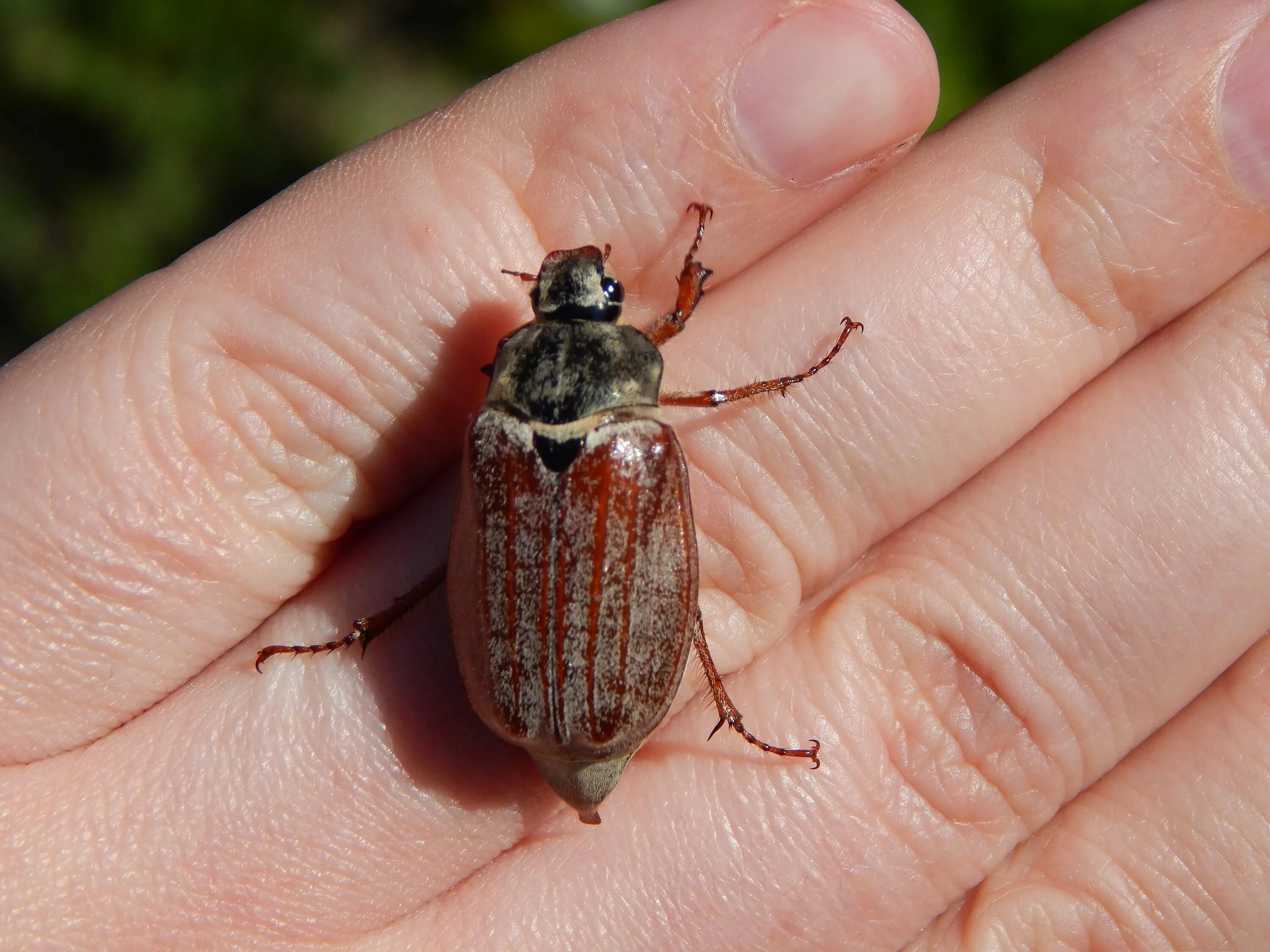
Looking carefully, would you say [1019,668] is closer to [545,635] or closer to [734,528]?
[734,528]

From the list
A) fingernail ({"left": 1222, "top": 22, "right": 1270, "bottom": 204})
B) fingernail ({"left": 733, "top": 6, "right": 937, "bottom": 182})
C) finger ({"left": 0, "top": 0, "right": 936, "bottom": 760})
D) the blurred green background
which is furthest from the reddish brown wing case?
the blurred green background

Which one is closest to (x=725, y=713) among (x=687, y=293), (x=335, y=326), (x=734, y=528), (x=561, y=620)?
(x=734, y=528)

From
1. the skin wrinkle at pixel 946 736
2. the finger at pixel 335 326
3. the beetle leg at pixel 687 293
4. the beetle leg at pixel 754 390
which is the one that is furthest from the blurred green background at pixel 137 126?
the skin wrinkle at pixel 946 736

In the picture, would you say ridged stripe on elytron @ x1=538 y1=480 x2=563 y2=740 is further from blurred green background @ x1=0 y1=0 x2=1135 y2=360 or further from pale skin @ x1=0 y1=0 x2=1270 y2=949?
Answer: blurred green background @ x1=0 y1=0 x2=1135 y2=360

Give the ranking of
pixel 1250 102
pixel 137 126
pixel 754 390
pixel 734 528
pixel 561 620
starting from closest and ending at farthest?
pixel 561 620, pixel 1250 102, pixel 754 390, pixel 734 528, pixel 137 126

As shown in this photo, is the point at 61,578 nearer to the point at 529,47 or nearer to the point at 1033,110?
the point at 1033,110

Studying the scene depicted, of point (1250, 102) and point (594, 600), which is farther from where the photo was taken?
point (1250, 102)
